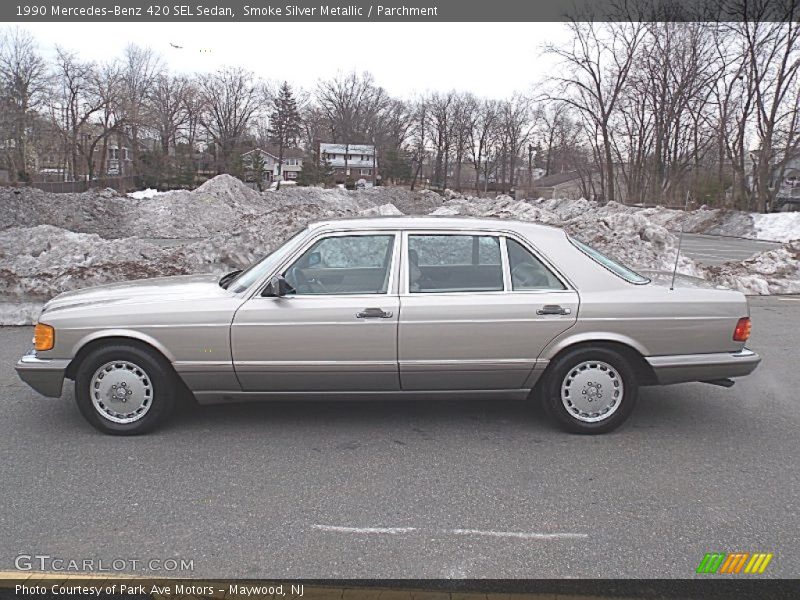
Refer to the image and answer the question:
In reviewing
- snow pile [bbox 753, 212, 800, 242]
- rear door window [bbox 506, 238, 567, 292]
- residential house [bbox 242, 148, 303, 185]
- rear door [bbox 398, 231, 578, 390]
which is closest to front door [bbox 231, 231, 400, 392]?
rear door [bbox 398, 231, 578, 390]

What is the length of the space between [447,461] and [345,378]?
0.94 m

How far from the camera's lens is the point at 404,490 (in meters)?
3.55

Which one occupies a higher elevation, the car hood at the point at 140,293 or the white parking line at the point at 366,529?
the car hood at the point at 140,293

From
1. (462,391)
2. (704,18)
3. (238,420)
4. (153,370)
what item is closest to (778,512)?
(462,391)

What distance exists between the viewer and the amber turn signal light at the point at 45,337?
423 cm

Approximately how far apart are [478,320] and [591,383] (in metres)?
0.95

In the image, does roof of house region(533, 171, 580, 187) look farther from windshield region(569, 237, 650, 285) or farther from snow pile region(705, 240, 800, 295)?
windshield region(569, 237, 650, 285)

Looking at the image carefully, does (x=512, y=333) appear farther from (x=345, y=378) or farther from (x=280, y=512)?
(x=280, y=512)

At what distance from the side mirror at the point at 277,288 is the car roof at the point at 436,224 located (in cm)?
58

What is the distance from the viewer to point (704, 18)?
37375 millimetres

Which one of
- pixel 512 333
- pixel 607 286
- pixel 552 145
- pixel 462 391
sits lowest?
pixel 462 391

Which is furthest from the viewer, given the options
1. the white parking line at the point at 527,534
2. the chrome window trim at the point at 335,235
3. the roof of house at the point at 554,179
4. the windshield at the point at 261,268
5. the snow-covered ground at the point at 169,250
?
the roof of house at the point at 554,179

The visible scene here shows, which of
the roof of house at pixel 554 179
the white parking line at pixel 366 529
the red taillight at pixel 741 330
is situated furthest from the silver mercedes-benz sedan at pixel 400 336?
the roof of house at pixel 554 179

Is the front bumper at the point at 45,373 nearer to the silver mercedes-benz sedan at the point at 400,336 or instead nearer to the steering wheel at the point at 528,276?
the silver mercedes-benz sedan at the point at 400,336
